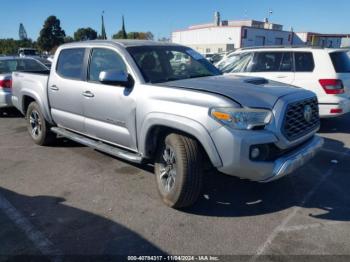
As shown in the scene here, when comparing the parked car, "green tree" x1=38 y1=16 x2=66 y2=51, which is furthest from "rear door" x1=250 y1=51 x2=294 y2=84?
"green tree" x1=38 y1=16 x2=66 y2=51

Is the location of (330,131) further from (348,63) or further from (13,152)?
(13,152)

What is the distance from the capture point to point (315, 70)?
7184 millimetres

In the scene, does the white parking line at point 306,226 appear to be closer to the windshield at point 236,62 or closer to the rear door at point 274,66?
the rear door at point 274,66

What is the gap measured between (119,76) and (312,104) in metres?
2.37

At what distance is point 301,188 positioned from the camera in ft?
14.7

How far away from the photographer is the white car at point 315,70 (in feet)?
23.0

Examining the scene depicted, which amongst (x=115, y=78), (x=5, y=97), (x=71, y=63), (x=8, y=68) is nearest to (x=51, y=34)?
(x=8, y=68)

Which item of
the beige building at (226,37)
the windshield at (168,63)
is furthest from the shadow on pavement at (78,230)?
the beige building at (226,37)

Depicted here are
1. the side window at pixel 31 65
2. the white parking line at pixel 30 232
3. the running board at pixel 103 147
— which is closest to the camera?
the white parking line at pixel 30 232

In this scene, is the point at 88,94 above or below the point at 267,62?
below

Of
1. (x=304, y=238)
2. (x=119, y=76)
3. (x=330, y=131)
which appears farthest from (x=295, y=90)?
(x=330, y=131)

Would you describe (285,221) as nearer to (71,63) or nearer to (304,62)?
(71,63)

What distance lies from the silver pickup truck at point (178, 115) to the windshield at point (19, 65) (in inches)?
183

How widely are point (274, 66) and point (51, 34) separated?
73.7m
